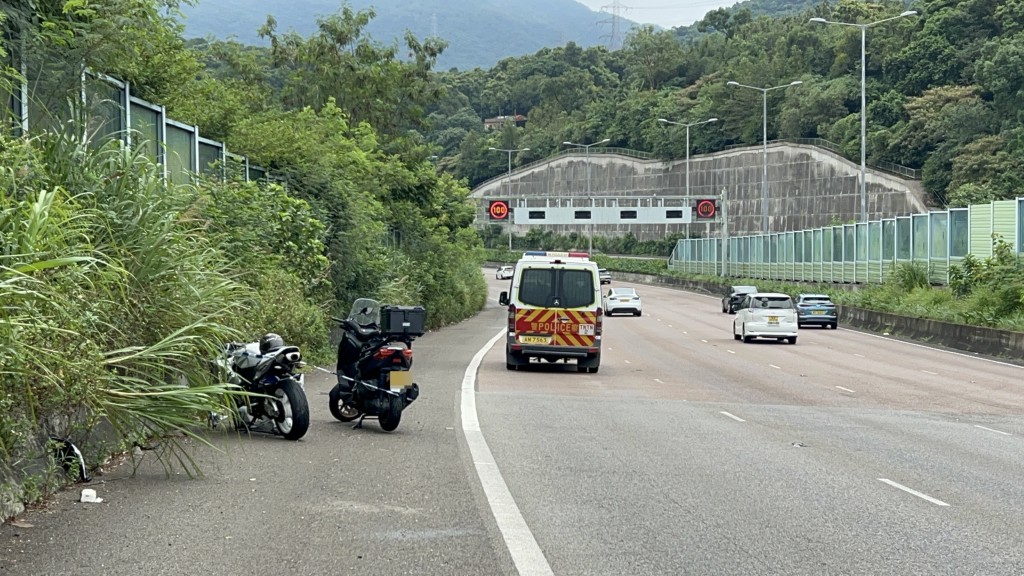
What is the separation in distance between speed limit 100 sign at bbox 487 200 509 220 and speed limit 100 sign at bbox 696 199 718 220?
50.4ft

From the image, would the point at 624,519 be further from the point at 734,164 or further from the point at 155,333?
the point at 734,164

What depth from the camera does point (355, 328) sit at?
47.2 feet

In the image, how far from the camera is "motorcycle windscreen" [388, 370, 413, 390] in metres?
14.0

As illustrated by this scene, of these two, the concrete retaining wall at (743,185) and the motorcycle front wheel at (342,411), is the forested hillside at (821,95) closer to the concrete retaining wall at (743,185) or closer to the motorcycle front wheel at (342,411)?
the concrete retaining wall at (743,185)

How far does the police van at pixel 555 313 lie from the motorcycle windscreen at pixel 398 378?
11.9m

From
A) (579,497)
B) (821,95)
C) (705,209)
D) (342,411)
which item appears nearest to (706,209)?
(705,209)

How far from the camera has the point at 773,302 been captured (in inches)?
1597

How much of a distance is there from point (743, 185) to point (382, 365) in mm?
111513

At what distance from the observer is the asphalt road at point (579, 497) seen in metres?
7.82

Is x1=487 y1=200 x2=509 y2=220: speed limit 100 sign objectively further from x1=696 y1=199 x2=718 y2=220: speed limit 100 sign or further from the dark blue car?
the dark blue car

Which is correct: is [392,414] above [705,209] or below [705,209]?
below

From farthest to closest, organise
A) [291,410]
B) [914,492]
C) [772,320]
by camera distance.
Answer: [772,320] < [291,410] < [914,492]

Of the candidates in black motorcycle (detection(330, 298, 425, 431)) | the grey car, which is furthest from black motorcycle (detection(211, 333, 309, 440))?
the grey car

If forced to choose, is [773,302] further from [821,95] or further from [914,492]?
[821,95]
